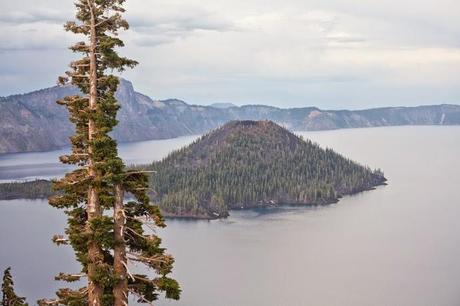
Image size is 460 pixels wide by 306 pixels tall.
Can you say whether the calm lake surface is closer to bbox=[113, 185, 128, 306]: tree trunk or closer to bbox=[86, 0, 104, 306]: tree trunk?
bbox=[113, 185, 128, 306]: tree trunk

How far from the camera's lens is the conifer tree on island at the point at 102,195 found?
852 inches

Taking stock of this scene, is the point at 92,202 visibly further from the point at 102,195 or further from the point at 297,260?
the point at 297,260

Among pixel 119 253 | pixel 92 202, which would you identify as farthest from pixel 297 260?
pixel 92 202

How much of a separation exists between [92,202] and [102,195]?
75 centimetres

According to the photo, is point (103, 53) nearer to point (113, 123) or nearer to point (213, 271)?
point (113, 123)

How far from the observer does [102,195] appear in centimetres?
2170

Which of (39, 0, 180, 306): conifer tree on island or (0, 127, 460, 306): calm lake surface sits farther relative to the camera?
(0, 127, 460, 306): calm lake surface

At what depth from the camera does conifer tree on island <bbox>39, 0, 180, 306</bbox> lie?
21.6 meters

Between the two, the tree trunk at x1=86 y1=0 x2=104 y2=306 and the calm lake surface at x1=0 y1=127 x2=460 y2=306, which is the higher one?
the tree trunk at x1=86 y1=0 x2=104 y2=306

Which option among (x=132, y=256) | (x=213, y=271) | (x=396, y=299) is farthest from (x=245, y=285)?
(x=132, y=256)

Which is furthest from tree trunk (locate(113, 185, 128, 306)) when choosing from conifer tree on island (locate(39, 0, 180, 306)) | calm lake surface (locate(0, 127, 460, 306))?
calm lake surface (locate(0, 127, 460, 306))

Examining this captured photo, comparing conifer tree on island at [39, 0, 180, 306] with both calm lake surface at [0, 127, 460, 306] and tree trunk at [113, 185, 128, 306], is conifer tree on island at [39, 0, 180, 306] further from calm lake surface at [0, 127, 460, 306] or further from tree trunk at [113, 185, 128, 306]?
calm lake surface at [0, 127, 460, 306]

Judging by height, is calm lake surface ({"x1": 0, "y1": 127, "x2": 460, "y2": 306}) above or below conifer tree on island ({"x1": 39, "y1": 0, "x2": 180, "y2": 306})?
below

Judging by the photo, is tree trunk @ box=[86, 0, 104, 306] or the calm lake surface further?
the calm lake surface
